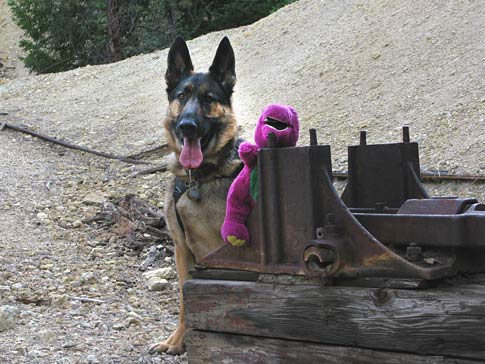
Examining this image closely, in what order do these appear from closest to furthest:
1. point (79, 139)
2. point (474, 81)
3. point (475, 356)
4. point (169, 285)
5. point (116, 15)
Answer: point (475, 356) → point (169, 285) → point (474, 81) → point (79, 139) → point (116, 15)

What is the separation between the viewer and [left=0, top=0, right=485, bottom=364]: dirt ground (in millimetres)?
5820

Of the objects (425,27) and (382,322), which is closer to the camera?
(382,322)

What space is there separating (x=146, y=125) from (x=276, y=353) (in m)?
Result: 10.7

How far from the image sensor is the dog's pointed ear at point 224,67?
581cm

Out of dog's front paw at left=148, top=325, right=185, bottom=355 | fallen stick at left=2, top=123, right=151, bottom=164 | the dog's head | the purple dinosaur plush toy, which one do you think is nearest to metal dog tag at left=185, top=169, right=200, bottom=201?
the dog's head

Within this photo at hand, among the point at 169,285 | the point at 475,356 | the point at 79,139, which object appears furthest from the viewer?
the point at 79,139

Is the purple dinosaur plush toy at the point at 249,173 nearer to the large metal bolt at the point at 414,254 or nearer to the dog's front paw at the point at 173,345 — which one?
the large metal bolt at the point at 414,254

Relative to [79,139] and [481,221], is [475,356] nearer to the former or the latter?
[481,221]

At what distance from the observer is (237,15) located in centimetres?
2433

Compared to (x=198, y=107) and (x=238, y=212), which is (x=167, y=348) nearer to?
(x=198, y=107)

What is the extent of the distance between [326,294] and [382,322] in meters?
0.24

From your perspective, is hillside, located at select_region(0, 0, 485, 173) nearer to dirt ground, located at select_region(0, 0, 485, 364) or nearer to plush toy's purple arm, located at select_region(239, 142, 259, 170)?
dirt ground, located at select_region(0, 0, 485, 364)

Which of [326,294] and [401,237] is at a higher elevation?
[401,237]

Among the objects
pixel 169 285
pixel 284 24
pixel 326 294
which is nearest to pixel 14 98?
pixel 284 24
